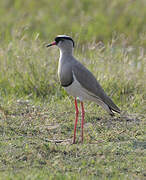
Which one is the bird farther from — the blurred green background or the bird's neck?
the blurred green background

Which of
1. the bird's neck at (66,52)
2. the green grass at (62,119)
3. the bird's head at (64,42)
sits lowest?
the green grass at (62,119)

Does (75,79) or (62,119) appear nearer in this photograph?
(75,79)

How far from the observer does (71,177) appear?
13.9 feet

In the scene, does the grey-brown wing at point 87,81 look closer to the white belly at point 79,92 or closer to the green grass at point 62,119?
the white belly at point 79,92

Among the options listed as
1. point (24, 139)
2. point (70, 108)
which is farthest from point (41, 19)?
point (24, 139)

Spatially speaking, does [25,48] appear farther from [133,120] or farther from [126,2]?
[126,2]

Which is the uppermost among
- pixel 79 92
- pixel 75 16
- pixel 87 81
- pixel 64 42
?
pixel 75 16

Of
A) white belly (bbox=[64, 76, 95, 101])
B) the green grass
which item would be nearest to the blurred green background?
the green grass

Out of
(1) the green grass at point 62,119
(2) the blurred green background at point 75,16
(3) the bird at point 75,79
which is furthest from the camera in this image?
(2) the blurred green background at point 75,16

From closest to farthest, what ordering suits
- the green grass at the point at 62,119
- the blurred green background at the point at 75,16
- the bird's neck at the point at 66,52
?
the green grass at the point at 62,119 → the bird's neck at the point at 66,52 → the blurred green background at the point at 75,16

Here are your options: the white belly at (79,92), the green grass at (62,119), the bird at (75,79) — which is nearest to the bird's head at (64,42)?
the bird at (75,79)

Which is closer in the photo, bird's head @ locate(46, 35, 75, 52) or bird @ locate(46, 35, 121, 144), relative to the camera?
bird @ locate(46, 35, 121, 144)

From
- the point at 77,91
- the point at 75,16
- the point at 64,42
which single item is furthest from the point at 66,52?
the point at 75,16

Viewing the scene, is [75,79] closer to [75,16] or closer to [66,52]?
[66,52]
